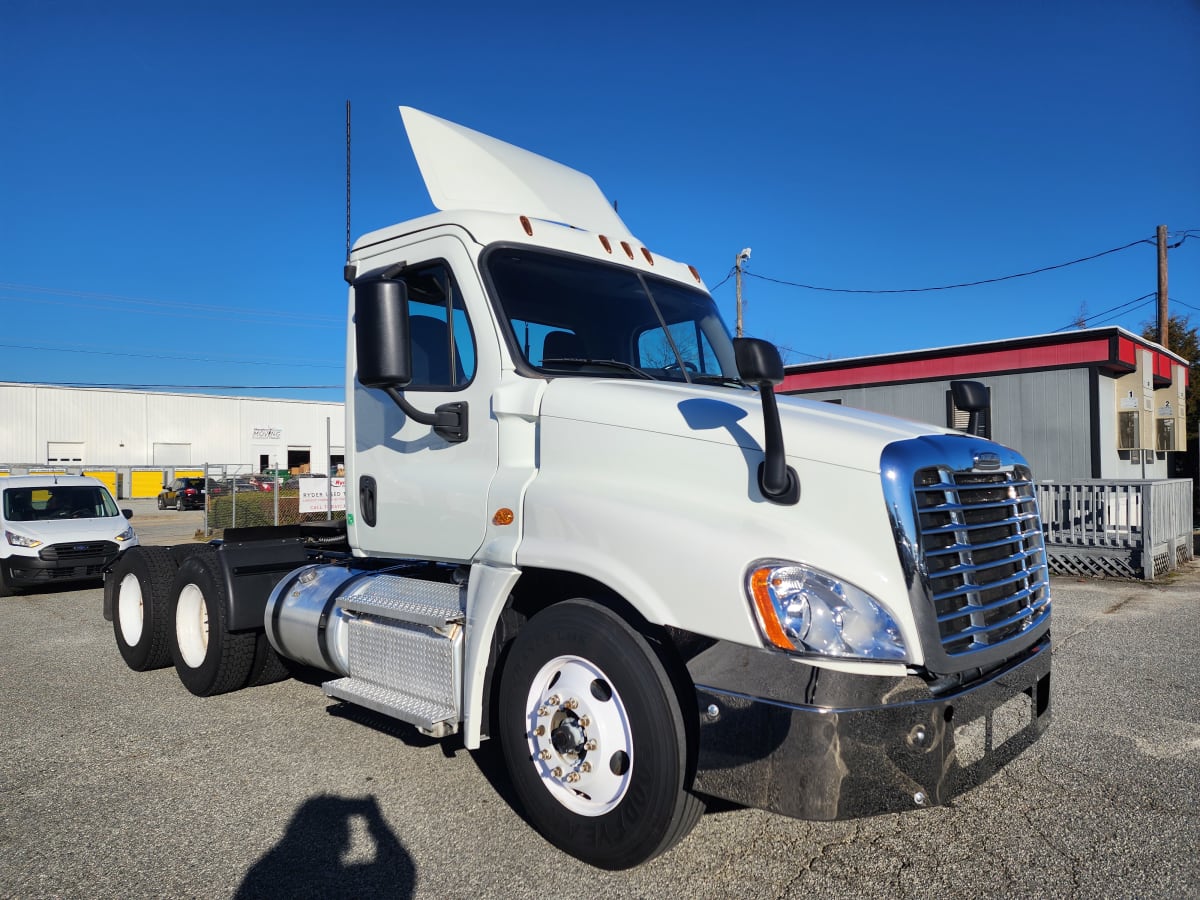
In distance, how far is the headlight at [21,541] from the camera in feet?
37.6

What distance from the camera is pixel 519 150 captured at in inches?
202

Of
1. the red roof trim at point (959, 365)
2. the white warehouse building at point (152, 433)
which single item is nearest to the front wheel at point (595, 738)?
the red roof trim at point (959, 365)

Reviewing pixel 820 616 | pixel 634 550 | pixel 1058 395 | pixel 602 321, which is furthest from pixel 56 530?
pixel 1058 395

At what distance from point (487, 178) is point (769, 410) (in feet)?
8.23

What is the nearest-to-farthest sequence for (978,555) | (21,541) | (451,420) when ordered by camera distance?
(978,555), (451,420), (21,541)

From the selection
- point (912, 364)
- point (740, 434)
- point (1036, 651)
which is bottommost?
point (1036, 651)

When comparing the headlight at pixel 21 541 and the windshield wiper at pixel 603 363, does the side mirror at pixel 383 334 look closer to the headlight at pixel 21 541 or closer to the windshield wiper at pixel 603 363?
the windshield wiper at pixel 603 363

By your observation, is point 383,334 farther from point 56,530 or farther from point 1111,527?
point 1111,527

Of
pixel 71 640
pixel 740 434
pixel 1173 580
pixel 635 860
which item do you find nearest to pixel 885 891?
pixel 635 860

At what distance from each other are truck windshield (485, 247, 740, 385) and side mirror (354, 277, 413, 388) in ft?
1.68

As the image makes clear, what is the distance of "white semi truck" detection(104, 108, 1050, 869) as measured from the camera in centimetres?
282

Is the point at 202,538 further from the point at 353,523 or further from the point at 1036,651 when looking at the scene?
the point at 1036,651

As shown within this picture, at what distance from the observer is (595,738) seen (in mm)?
3268

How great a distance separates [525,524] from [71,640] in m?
6.84
